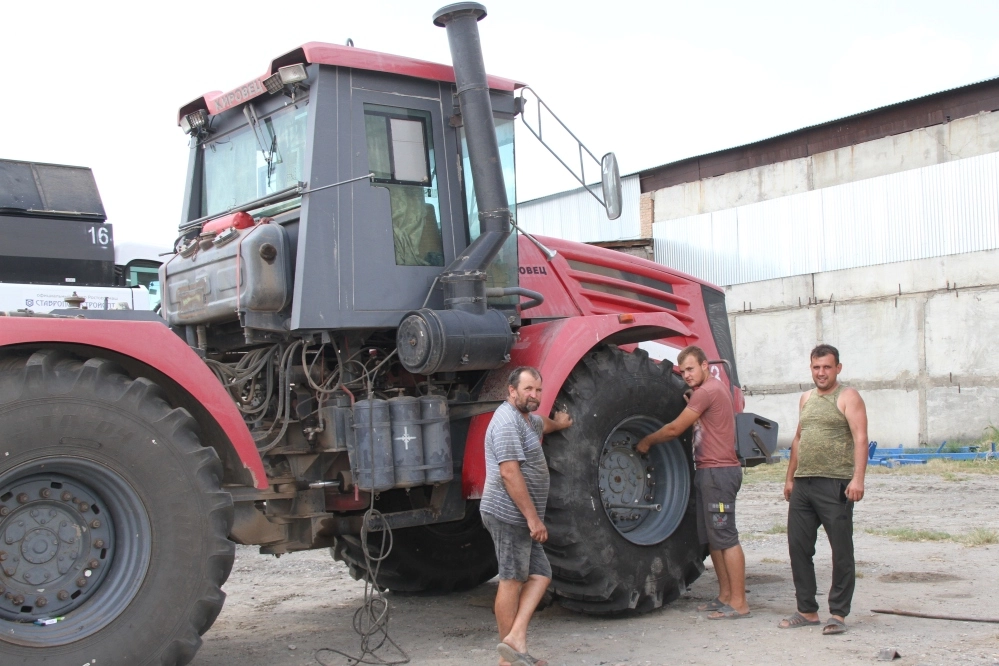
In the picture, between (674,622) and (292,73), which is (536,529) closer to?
(674,622)

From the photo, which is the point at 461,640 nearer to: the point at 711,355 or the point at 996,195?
the point at 711,355

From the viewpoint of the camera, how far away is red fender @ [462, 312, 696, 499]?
590 centimetres

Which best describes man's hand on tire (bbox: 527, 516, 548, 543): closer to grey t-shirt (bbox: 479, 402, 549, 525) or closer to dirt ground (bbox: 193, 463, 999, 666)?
grey t-shirt (bbox: 479, 402, 549, 525)

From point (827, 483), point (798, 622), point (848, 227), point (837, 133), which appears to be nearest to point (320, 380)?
point (827, 483)

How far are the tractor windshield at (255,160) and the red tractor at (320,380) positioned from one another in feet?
0.05

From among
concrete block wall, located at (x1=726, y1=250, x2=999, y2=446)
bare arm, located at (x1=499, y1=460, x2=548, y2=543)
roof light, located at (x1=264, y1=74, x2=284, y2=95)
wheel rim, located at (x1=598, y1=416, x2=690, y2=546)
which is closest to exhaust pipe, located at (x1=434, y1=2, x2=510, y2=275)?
roof light, located at (x1=264, y1=74, x2=284, y2=95)

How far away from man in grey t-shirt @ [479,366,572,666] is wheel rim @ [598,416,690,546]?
1084 millimetres

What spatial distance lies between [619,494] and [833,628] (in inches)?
59.1

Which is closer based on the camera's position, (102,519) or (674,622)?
(102,519)

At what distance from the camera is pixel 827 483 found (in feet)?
19.6

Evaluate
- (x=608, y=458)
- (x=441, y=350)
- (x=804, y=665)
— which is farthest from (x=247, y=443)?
(x=804, y=665)

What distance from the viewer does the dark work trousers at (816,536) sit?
5.87 meters

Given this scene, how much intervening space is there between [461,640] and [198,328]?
241 cm

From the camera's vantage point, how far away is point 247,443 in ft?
16.5
